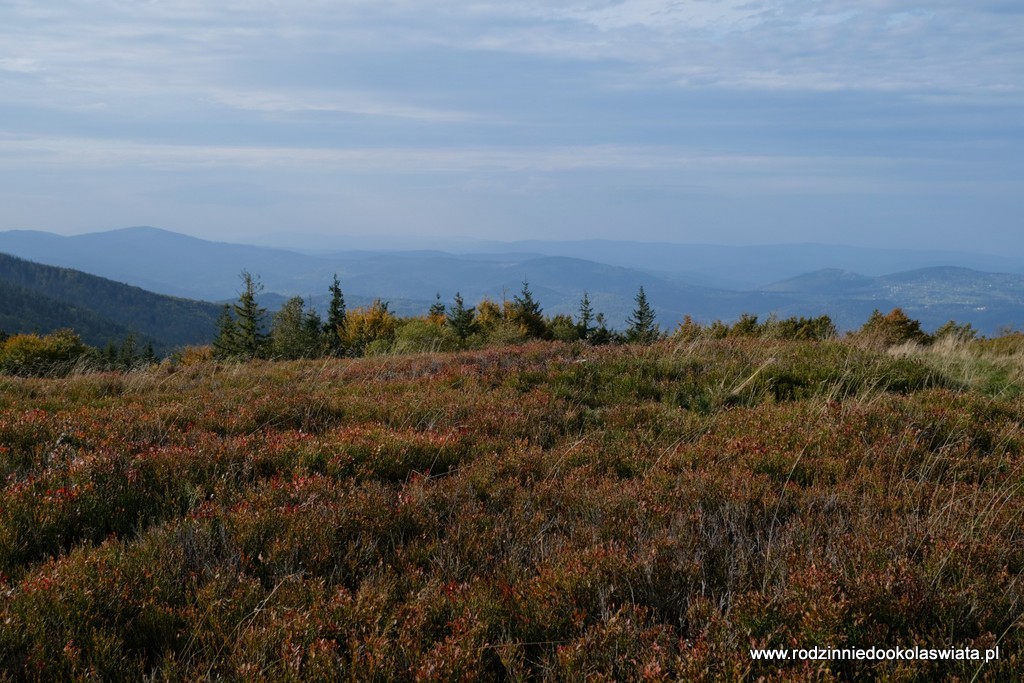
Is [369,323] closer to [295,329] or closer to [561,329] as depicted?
[295,329]

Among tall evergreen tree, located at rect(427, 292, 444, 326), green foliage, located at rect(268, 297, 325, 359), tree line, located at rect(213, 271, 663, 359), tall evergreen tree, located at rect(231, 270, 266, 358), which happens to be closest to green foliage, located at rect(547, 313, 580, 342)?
tree line, located at rect(213, 271, 663, 359)

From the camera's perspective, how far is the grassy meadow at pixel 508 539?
3.05m

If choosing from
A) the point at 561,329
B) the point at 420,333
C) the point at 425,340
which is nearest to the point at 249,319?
the point at 561,329

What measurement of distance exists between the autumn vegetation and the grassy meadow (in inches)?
0.8

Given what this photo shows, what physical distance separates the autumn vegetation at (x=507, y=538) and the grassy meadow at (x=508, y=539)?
0.02 m

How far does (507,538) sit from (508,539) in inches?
0.7

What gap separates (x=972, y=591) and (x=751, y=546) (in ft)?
3.68

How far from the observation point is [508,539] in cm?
433

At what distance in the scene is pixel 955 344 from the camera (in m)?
15.4

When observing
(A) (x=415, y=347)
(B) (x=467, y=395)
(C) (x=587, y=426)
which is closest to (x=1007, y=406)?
(C) (x=587, y=426)

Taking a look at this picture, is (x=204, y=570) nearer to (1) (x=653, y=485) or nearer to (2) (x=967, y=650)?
(1) (x=653, y=485)

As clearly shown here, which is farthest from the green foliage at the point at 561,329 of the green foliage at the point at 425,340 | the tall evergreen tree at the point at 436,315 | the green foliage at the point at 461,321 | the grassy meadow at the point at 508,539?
the grassy meadow at the point at 508,539

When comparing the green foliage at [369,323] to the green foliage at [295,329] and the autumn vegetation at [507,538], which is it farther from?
the autumn vegetation at [507,538]

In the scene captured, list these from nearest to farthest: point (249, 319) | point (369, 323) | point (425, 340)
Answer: point (425, 340) < point (369, 323) < point (249, 319)
